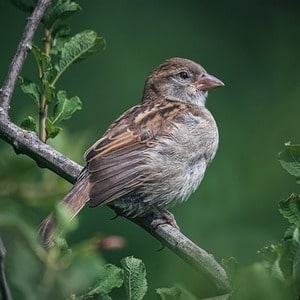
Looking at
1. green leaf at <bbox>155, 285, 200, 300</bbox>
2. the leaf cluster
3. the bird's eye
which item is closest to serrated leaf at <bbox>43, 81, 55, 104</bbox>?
the leaf cluster

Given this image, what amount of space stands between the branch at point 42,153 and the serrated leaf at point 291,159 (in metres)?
0.48

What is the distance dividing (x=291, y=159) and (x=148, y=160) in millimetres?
1947

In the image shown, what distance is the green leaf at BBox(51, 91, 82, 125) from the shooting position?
3.30 meters

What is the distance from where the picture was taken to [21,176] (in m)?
1.52

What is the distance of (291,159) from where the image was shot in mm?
2229

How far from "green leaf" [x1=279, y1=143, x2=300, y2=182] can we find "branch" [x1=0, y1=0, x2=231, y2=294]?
1.58ft

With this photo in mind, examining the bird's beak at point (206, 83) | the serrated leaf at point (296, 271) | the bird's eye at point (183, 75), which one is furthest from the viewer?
the bird's eye at point (183, 75)

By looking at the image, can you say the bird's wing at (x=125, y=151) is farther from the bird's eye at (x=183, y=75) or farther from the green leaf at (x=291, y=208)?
the green leaf at (x=291, y=208)

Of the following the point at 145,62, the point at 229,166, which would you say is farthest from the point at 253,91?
the point at 229,166

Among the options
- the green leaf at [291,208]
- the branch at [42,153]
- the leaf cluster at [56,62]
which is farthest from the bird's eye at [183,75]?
the green leaf at [291,208]

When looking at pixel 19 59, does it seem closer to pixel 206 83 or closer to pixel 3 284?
pixel 206 83

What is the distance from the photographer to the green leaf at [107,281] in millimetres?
2191

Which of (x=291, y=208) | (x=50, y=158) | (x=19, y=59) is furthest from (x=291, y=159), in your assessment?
(x=19, y=59)

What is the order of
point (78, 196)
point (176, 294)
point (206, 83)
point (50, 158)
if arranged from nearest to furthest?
1. point (176, 294)
2. point (50, 158)
3. point (78, 196)
4. point (206, 83)
